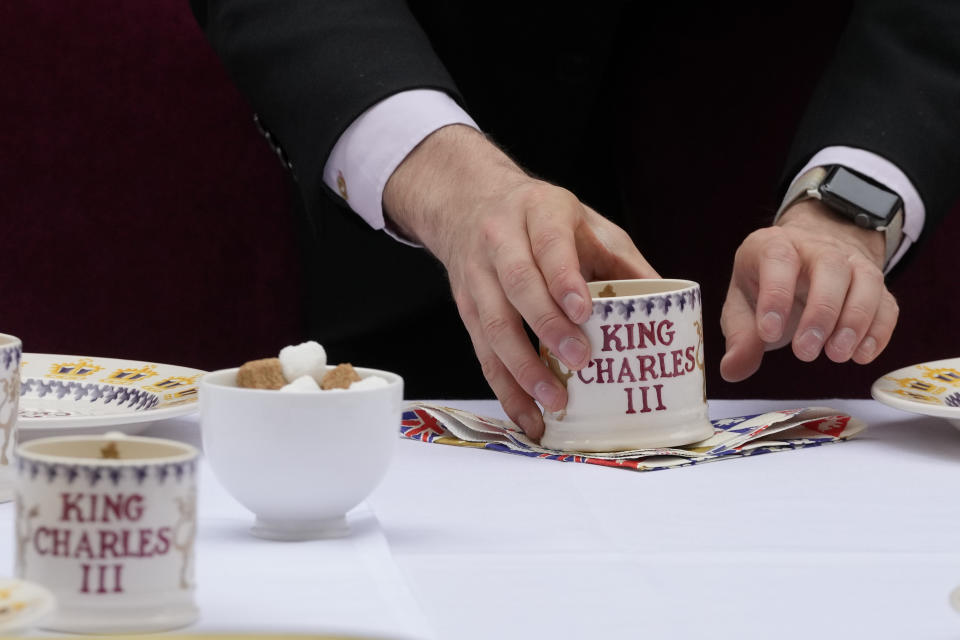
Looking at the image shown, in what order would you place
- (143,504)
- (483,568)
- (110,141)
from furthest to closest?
(110,141)
(483,568)
(143,504)

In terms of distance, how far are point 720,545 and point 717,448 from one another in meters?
0.23

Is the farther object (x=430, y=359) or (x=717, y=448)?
(x=430, y=359)

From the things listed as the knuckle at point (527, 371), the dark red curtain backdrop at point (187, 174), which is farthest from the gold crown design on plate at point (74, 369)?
the dark red curtain backdrop at point (187, 174)

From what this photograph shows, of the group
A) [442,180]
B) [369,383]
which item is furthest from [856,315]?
[369,383]

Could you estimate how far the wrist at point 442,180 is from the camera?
960 mm

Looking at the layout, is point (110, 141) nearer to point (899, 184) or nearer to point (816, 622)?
point (899, 184)

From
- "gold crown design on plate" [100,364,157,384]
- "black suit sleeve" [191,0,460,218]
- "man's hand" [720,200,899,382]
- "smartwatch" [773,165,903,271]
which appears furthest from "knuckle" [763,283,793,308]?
"gold crown design on plate" [100,364,157,384]

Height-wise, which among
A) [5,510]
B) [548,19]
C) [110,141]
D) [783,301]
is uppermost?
[548,19]

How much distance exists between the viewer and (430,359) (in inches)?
66.4

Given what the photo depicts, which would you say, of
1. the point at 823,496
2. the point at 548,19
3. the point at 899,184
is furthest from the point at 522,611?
the point at 548,19

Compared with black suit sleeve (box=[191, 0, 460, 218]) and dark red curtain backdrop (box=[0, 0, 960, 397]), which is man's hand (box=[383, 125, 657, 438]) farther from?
dark red curtain backdrop (box=[0, 0, 960, 397])

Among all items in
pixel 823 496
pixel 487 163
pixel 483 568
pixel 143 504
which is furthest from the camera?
pixel 487 163

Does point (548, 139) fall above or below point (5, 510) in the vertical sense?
above

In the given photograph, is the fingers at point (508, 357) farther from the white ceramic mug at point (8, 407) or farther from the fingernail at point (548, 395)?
the white ceramic mug at point (8, 407)
